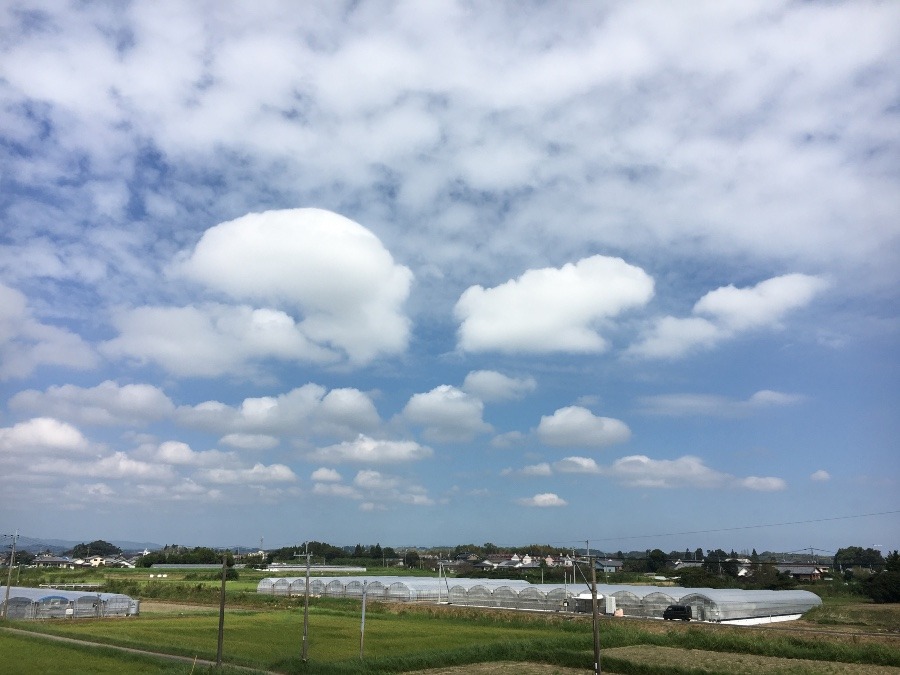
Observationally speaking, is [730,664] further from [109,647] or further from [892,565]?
[892,565]

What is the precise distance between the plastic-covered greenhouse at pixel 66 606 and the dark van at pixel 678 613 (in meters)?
39.7

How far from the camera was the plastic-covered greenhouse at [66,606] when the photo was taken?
171 feet

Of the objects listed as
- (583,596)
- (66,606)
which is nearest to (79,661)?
(66,606)

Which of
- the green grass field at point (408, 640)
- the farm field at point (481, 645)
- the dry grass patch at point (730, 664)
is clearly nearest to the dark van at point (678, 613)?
the farm field at point (481, 645)

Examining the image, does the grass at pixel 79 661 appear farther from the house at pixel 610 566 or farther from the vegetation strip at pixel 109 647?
the house at pixel 610 566

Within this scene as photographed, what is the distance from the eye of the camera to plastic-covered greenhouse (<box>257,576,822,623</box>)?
4791cm

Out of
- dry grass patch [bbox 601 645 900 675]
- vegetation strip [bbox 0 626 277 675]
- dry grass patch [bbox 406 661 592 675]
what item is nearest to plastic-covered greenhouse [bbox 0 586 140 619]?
vegetation strip [bbox 0 626 277 675]

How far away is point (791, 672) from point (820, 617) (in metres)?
27.9

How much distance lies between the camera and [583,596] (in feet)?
173

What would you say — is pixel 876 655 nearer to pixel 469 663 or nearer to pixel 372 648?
pixel 469 663

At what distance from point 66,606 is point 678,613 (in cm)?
4482

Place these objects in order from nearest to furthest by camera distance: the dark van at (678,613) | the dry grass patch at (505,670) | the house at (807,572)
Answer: the dry grass patch at (505,670) < the dark van at (678,613) < the house at (807,572)

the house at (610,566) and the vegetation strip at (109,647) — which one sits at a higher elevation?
the vegetation strip at (109,647)

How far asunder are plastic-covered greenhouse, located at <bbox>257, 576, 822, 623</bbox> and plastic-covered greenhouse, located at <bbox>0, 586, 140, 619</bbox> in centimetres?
1913
